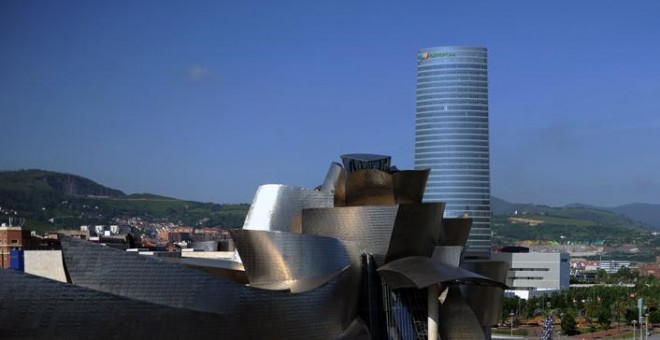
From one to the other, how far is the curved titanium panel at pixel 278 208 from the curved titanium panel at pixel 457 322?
738 cm

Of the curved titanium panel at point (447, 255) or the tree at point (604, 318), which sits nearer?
the curved titanium panel at point (447, 255)

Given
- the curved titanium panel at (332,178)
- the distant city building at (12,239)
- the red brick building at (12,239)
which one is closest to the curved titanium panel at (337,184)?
the curved titanium panel at (332,178)

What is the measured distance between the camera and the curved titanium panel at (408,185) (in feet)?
141

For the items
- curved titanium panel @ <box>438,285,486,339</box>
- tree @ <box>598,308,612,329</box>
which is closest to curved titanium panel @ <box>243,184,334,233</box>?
curved titanium panel @ <box>438,285,486,339</box>

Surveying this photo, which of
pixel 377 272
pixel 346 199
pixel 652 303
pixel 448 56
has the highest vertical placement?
pixel 448 56

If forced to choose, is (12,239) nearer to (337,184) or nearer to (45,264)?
(45,264)

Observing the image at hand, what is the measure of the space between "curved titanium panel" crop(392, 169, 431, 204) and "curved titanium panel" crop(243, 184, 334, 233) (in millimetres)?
3955

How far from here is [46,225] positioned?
492 feet

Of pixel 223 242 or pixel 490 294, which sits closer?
pixel 490 294

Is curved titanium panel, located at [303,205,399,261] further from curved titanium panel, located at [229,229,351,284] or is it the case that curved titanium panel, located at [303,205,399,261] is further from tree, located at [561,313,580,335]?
tree, located at [561,313,580,335]

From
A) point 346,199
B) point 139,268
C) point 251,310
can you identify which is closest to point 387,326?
point 346,199

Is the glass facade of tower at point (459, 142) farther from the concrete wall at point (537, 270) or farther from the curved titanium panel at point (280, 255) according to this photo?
the curved titanium panel at point (280, 255)

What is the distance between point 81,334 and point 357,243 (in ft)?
53.0

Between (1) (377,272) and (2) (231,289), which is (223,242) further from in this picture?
(2) (231,289)
